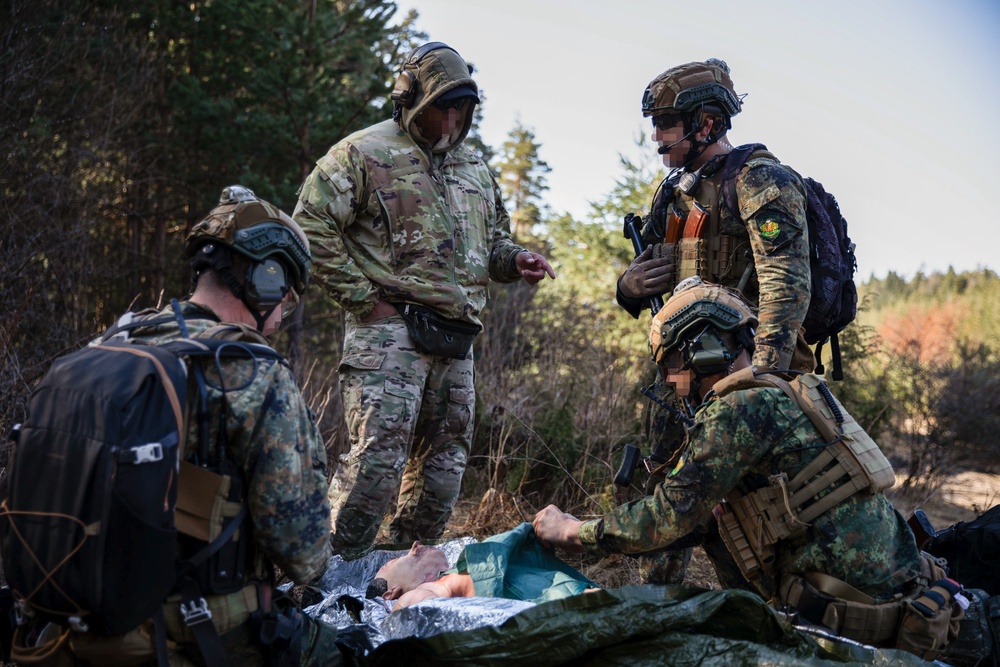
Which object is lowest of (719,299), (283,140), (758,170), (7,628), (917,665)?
(7,628)

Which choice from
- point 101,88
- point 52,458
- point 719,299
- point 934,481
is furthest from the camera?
point 101,88

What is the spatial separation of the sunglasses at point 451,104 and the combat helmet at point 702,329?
62.7 inches

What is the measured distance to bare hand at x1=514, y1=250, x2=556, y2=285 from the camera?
4.18 m

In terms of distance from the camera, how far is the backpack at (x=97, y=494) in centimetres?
191

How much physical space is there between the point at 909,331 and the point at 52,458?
703 inches

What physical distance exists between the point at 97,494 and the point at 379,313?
204 cm

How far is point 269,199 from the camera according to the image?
10.9 m

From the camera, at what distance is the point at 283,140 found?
1106 centimetres

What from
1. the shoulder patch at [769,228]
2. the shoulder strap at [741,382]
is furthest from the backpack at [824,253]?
the shoulder strap at [741,382]

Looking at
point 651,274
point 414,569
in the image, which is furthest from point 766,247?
point 414,569

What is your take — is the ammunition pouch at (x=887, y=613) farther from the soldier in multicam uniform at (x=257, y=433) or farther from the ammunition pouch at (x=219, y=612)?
the ammunition pouch at (x=219, y=612)

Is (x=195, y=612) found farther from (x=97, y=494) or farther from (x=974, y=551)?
(x=974, y=551)

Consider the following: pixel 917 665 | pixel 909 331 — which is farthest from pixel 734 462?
pixel 909 331

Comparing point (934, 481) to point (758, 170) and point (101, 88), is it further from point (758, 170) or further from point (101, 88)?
point (101, 88)
